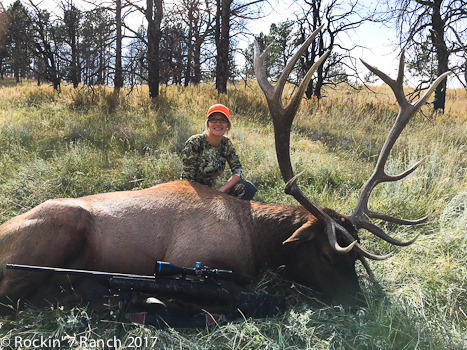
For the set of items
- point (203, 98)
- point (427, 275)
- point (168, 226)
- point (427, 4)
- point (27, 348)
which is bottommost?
point (27, 348)

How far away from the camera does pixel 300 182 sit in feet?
17.6

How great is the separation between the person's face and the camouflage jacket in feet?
0.66

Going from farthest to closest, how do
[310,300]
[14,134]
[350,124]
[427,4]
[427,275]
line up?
[427,4], [350,124], [14,134], [427,275], [310,300]

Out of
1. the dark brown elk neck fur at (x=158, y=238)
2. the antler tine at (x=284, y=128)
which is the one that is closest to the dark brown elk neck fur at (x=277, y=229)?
the dark brown elk neck fur at (x=158, y=238)

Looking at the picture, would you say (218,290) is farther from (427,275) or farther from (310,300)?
(427,275)

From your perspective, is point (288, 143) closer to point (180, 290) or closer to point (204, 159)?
point (204, 159)

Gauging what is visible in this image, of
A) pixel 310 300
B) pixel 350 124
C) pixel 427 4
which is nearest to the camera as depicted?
pixel 310 300

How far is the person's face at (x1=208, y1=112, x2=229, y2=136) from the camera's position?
3.97 meters

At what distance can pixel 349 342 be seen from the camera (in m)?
2.47

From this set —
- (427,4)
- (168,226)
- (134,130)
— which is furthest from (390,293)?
(427,4)

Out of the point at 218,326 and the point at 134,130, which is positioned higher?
the point at 134,130

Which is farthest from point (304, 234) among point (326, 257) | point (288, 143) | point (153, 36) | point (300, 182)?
point (153, 36)

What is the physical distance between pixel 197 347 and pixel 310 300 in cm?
119

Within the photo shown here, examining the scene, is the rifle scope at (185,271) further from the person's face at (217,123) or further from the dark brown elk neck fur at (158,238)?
the person's face at (217,123)
